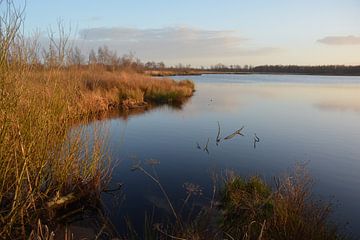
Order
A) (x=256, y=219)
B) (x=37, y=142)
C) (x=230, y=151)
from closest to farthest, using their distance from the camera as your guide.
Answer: (x=37, y=142), (x=256, y=219), (x=230, y=151)

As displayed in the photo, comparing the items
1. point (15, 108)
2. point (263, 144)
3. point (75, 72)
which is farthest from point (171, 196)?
point (263, 144)

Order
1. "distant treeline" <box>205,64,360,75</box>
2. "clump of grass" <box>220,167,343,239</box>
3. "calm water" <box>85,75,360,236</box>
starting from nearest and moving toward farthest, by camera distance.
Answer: "clump of grass" <box>220,167,343,239</box> < "calm water" <box>85,75,360,236</box> < "distant treeline" <box>205,64,360,75</box>

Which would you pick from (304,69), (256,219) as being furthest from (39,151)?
(304,69)

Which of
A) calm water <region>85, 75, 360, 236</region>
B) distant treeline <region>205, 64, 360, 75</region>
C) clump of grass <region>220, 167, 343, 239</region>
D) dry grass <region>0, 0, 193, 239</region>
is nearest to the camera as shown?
dry grass <region>0, 0, 193, 239</region>

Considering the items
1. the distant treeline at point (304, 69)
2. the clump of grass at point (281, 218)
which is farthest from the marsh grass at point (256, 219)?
the distant treeline at point (304, 69)

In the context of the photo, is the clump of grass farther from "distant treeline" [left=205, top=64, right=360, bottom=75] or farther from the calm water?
"distant treeline" [left=205, top=64, right=360, bottom=75]

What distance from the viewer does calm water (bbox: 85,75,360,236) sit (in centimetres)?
619

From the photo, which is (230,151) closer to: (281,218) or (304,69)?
(281,218)

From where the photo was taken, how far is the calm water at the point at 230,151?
619 centimetres

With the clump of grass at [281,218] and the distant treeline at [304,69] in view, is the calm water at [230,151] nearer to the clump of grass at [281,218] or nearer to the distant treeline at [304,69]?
the clump of grass at [281,218]

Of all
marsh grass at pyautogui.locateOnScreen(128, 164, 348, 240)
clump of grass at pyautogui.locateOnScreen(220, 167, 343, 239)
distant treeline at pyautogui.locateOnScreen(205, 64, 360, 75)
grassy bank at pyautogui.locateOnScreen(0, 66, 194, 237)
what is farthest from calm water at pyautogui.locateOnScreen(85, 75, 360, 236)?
distant treeline at pyautogui.locateOnScreen(205, 64, 360, 75)

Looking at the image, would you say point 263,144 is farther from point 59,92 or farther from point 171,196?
point 59,92

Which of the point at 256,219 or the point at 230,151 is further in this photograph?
the point at 230,151

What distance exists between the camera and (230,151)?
9.45m
